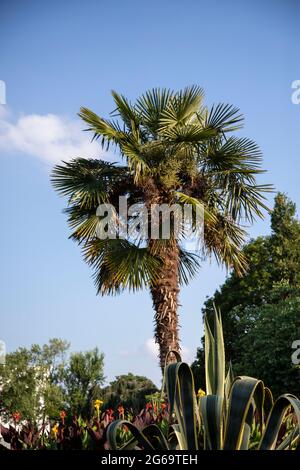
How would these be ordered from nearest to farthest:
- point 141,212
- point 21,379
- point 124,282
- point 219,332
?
point 219,332, point 124,282, point 141,212, point 21,379

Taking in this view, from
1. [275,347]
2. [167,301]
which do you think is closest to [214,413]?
[167,301]

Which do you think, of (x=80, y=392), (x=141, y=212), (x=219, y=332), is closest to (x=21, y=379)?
(x=80, y=392)

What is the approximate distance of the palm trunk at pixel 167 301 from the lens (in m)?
11.6

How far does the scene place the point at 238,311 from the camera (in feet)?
76.6

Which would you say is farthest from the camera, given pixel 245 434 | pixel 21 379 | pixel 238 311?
pixel 21 379

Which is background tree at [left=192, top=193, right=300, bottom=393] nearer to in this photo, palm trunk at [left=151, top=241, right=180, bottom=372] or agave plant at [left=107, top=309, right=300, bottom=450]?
palm trunk at [left=151, top=241, right=180, bottom=372]

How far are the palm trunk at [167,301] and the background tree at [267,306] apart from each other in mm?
7617

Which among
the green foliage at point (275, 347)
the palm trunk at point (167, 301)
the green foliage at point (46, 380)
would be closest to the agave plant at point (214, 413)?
the palm trunk at point (167, 301)

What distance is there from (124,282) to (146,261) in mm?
608

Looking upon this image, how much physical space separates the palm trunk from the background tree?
762cm

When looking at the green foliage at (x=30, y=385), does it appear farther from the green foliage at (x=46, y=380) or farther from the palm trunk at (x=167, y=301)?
the palm trunk at (x=167, y=301)

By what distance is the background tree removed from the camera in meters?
18.9
